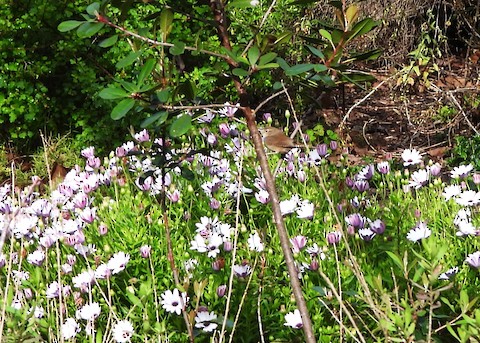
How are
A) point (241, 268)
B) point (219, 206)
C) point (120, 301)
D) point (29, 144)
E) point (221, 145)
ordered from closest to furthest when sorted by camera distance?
point (241, 268) → point (120, 301) → point (219, 206) → point (221, 145) → point (29, 144)

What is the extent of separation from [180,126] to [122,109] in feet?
0.45

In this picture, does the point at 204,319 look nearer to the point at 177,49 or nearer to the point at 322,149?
the point at 177,49

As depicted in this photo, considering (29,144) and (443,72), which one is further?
(443,72)

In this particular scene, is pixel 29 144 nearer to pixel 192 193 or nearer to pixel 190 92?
pixel 192 193

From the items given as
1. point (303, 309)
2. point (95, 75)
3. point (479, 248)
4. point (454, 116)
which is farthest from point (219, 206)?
point (454, 116)

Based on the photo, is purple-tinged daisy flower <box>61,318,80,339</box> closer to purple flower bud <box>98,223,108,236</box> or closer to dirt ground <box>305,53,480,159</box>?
purple flower bud <box>98,223,108,236</box>

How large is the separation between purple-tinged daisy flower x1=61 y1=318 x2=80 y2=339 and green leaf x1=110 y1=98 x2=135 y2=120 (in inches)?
36.7

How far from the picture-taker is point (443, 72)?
19.4 ft

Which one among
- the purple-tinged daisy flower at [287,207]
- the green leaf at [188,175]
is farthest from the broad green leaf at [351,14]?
the purple-tinged daisy flower at [287,207]

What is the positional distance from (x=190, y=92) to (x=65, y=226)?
4.01ft

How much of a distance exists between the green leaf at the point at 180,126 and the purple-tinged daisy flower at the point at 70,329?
95 cm

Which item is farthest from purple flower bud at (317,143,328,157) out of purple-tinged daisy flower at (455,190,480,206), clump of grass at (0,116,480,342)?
purple-tinged daisy flower at (455,190,480,206)

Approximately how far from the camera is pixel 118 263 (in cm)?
250

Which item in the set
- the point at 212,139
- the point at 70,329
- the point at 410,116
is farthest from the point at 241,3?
the point at 410,116
